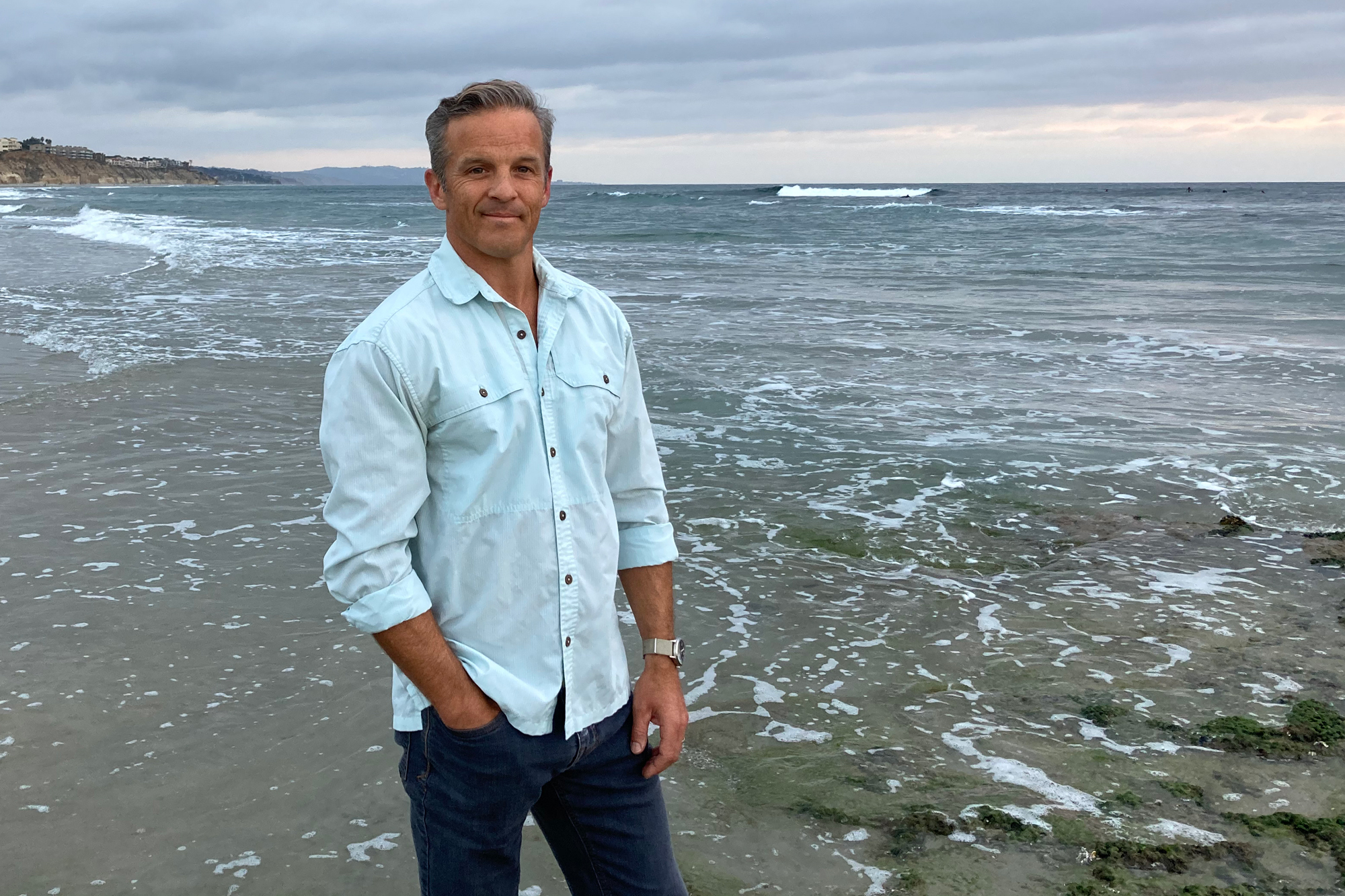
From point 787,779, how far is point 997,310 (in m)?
15.0

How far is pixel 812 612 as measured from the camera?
554 cm

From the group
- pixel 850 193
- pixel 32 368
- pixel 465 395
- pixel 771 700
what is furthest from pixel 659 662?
pixel 850 193

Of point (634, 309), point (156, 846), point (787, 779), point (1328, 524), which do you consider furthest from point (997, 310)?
point (156, 846)

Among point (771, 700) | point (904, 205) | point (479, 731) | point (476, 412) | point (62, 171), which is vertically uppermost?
point (62, 171)

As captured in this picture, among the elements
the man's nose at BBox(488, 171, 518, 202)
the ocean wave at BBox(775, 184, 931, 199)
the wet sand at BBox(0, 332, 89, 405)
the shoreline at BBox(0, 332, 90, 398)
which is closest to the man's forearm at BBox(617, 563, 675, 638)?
the man's nose at BBox(488, 171, 518, 202)

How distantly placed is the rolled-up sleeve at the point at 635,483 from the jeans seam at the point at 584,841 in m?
0.49

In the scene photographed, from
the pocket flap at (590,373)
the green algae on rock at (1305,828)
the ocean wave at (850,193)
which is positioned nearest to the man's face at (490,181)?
the pocket flap at (590,373)

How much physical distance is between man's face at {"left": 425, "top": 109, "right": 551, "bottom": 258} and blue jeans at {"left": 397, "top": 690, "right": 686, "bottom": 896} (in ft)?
2.87

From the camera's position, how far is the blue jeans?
198 centimetres

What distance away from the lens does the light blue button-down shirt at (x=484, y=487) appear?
1.85m

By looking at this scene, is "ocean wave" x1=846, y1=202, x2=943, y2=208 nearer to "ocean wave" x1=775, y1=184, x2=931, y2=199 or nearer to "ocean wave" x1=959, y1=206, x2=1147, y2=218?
"ocean wave" x1=959, y1=206, x2=1147, y2=218

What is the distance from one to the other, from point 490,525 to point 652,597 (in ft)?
1.72

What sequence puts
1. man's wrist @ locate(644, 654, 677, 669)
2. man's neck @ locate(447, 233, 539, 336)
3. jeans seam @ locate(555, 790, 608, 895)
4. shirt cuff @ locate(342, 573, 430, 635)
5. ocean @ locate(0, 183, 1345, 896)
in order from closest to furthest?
shirt cuff @ locate(342, 573, 430, 635) < man's neck @ locate(447, 233, 539, 336) < jeans seam @ locate(555, 790, 608, 895) < man's wrist @ locate(644, 654, 677, 669) < ocean @ locate(0, 183, 1345, 896)

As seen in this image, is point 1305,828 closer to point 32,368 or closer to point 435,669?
point 435,669
